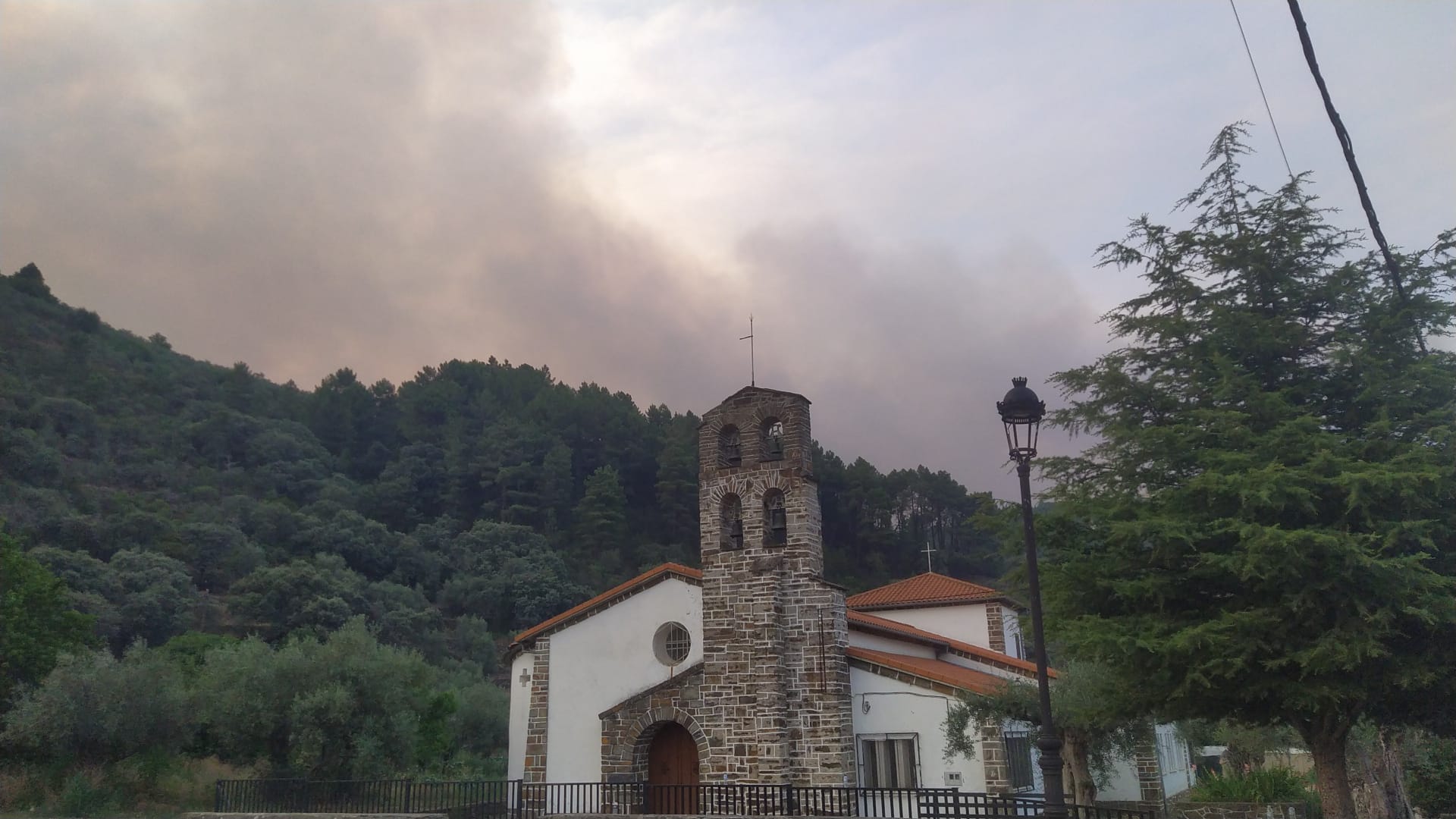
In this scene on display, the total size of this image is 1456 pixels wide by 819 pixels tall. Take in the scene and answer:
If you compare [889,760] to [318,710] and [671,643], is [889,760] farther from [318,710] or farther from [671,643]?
[318,710]

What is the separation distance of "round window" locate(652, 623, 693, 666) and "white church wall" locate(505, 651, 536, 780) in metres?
3.68

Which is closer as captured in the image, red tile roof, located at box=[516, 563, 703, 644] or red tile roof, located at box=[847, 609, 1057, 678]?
red tile roof, located at box=[516, 563, 703, 644]

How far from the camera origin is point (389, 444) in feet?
331

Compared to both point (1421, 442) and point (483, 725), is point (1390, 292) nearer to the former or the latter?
point (1421, 442)

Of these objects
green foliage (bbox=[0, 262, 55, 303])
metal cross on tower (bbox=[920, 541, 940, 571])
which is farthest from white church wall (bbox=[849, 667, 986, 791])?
green foliage (bbox=[0, 262, 55, 303])

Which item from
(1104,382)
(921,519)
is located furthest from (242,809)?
(921,519)

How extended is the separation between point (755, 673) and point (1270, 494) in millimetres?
11018

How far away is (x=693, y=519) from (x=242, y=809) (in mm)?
65302

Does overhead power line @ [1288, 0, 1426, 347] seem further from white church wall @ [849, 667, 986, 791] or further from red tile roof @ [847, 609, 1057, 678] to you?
red tile roof @ [847, 609, 1057, 678]

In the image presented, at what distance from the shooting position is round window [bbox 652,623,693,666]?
72.5 ft

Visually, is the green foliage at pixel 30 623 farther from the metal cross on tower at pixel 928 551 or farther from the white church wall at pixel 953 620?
the metal cross on tower at pixel 928 551

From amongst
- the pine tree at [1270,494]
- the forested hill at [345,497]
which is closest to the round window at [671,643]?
the pine tree at [1270,494]

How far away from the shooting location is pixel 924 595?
3203 centimetres

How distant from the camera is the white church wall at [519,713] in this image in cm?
2466
